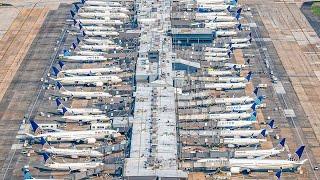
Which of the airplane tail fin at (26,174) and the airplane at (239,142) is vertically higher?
the airplane at (239,142)

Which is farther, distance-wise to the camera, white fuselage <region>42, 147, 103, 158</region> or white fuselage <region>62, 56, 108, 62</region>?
white fuselage <region>62, 56, 108, 62</region>

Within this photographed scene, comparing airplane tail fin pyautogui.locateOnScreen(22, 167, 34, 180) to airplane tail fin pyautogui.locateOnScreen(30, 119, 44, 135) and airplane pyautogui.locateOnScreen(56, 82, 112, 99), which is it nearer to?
airplane tail fin pyautogui.locateOnScreen(30, 119, 44, 135)

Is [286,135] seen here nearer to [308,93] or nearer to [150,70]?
[308,93]

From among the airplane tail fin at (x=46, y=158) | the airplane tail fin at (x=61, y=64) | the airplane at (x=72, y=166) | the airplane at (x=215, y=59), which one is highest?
the airplane at (x=215, y=59)

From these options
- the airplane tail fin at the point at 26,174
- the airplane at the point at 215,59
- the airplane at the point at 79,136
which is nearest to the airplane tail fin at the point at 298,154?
the airplane at the point at 79,136

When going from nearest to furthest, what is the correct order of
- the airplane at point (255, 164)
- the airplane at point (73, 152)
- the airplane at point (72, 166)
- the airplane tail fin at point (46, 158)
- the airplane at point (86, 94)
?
the airplane at point (255, 164) → the airplane at point (72, 166) → the airplane tail fin at point (46, 158) → the airplane at point (73, 152) → the airplane at point (86, 94)

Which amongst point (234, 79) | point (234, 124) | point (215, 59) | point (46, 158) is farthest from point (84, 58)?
point (234, 124)

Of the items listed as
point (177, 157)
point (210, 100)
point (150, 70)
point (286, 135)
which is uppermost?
point (150, 70)

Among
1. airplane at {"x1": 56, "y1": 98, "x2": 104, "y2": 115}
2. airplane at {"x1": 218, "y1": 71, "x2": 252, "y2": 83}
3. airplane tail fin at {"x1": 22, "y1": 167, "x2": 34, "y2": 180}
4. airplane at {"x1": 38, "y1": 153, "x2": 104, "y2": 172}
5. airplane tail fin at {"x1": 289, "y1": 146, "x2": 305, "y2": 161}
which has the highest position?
airplane at {"x1": 218, "y1": 71, "x2": 252, "y2": 83}

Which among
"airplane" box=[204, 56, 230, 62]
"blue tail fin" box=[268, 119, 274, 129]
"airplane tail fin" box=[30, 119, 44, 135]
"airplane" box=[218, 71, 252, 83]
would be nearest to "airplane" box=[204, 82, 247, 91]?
"airplane" box=[218, 71, 252, 83]

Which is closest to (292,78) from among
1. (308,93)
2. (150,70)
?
(308,93)

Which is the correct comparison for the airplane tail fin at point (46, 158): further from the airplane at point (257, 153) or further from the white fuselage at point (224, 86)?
the white fuselage at point (224, 86)
